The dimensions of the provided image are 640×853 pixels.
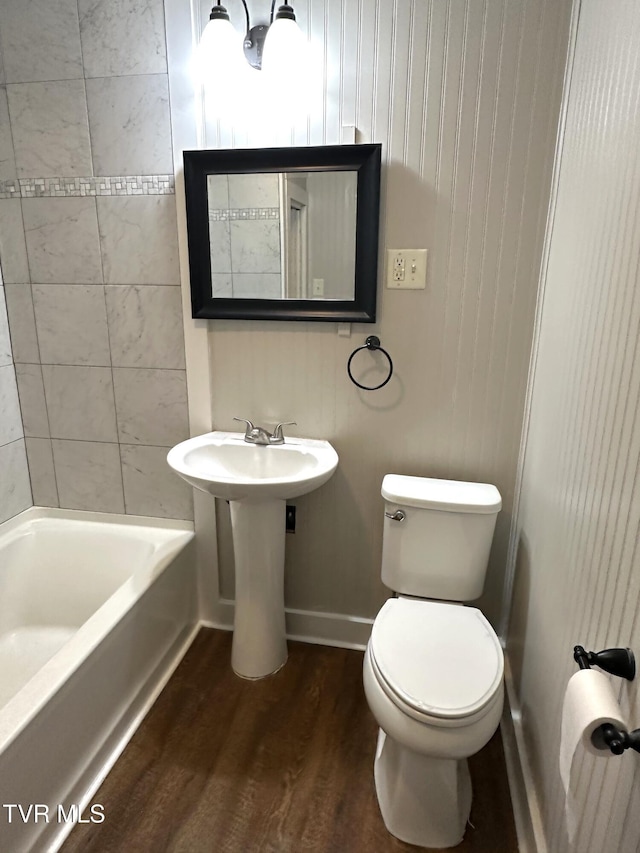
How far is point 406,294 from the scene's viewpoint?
5.72 ft

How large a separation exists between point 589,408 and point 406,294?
78 cm

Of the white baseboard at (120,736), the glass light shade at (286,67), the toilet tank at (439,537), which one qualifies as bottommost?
the white baseboard at (120,736)

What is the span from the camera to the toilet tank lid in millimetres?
1637

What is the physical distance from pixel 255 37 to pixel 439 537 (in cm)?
162

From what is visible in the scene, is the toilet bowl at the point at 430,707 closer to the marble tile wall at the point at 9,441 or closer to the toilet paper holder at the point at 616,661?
the toilet paper holder at the point at 616,661

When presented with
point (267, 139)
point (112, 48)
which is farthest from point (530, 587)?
point (112, 48)

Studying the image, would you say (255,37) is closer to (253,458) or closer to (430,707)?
(253,458)

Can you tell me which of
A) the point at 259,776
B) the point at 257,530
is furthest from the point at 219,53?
the point at 259,776

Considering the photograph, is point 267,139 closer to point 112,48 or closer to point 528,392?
point 112,48

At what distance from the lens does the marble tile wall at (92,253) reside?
68.8 inches

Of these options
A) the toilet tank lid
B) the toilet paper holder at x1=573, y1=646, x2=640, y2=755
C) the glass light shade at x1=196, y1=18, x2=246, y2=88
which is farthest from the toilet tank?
the glass light shade at x1=196, y1=18, x2=246, y2=88

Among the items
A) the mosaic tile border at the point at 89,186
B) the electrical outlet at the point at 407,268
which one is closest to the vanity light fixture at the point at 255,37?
the mosaic tile border at the point at 89,186

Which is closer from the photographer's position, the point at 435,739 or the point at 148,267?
the point at 435,739

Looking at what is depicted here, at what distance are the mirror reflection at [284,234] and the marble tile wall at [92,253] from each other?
20cm
